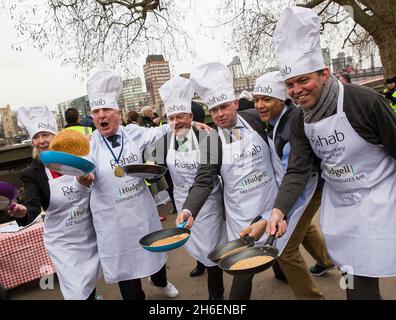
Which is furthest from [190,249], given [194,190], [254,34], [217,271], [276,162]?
[254,34]

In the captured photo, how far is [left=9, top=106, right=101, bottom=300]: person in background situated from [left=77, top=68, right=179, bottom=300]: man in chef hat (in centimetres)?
11

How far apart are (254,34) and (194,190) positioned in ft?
31.2

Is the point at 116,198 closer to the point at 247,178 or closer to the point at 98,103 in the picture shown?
the point at 98,103

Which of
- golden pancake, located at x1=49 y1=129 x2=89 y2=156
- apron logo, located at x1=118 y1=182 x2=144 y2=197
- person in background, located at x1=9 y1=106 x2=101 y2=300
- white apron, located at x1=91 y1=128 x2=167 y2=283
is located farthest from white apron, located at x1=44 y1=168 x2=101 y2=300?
golden pancake, located at x1=49 y1=129 x2=89 y2=156

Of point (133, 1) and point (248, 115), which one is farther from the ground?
point (133, 1)

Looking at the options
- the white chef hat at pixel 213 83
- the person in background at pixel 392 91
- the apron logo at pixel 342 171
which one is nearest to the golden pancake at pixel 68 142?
the white chef hat at pixel 213 83

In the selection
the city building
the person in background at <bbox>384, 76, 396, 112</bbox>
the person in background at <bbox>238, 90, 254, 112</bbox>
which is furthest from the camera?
the city building

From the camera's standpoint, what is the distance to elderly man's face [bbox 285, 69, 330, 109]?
1.93 metres

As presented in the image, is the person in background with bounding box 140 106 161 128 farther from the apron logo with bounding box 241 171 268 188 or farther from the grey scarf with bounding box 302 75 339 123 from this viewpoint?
the grey scarf with bounding box 302 75 339 123

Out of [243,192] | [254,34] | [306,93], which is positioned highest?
→ [254,34]

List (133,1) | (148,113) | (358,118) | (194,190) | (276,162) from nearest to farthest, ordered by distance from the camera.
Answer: (358,118) < (194,190) < (276,162) < (148,113) < (133,1)

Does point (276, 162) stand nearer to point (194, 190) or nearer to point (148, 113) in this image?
point (194, 190)

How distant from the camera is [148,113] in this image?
709cm

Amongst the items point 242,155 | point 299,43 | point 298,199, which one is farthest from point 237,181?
point 299,43
